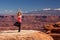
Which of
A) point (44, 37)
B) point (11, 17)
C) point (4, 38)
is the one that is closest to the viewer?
point (4, 38)

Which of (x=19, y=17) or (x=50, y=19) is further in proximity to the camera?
(x=50, y=19)

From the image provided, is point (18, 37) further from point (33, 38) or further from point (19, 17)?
point (19, 17)

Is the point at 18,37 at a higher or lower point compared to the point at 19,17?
lower

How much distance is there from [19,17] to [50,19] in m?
132

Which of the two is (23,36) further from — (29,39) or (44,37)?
(44,37)

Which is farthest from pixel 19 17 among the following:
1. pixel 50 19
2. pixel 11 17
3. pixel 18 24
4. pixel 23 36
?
pixel 11 17

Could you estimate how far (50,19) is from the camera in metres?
145

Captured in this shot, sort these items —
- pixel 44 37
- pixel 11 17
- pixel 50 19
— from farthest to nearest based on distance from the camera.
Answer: pixel 11 17
pixel 50 19
pixel 44 37

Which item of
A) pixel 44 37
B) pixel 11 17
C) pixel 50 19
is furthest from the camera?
pixel 11 17

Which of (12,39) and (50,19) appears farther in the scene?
(50,19)

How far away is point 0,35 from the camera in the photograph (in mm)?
12836

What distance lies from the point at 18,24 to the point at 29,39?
1986mm

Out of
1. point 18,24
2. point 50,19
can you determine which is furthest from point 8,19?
point 18,24

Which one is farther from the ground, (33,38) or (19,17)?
(19,17)
